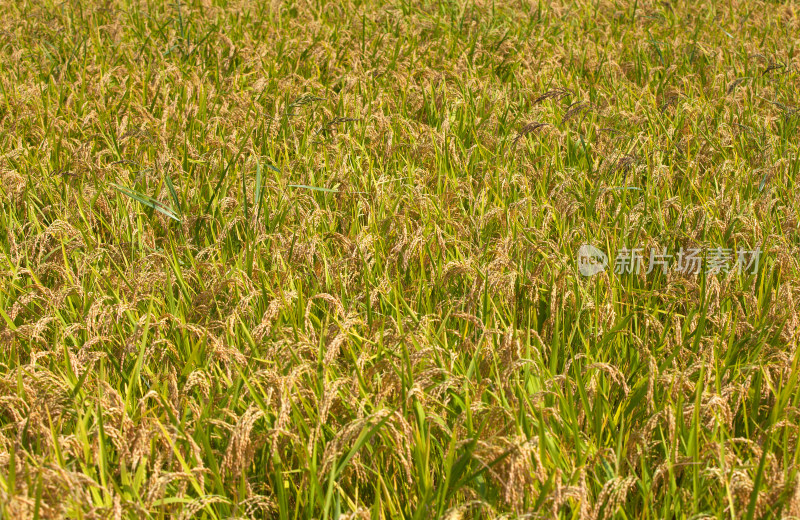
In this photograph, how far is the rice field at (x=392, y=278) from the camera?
75.9 inches

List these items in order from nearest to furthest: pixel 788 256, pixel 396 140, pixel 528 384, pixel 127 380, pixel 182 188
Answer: pixel 528 384 → pixel 127 380 → pixel 788 256 → pixel 182 188 → pixel 396 140

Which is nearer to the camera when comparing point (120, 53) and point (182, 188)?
point (182, 188)

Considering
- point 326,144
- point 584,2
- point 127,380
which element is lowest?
point 127,380

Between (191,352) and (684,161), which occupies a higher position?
(684,161)

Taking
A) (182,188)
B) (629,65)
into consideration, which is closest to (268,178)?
(182,188)

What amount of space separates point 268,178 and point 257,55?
1746 mm

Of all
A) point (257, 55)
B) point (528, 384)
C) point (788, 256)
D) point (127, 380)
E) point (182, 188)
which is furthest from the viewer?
point (257, 55)

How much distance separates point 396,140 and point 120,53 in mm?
2220

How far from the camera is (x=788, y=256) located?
2787mm

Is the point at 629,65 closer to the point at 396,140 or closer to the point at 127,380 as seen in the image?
the point at 396,140

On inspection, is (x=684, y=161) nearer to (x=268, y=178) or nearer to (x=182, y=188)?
(x=268, y=178)

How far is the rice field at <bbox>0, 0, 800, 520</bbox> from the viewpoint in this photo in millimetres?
1927

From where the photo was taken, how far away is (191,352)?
2.45 meters

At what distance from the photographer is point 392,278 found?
2916 mm
